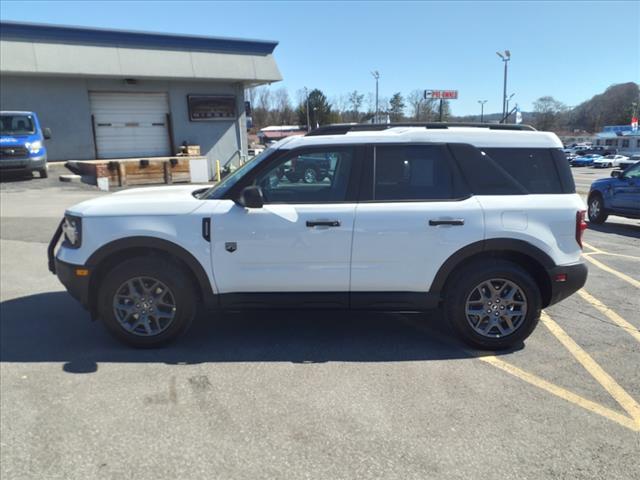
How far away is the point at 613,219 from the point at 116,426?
13080mm

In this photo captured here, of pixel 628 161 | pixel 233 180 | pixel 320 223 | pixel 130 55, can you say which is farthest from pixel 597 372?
pixel 628 161

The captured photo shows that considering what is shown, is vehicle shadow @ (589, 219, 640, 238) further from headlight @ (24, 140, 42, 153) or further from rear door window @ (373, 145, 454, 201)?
headlight @ (24, 140, 42, 153)

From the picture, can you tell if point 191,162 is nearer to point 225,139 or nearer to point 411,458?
point 225,139

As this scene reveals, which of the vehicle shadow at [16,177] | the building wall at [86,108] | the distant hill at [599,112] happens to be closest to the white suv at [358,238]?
the vehicle shadow at [16,177]

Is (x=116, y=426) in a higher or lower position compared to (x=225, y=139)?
lower

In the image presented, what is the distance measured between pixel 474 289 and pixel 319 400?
162 centimetres

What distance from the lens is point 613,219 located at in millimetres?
12172

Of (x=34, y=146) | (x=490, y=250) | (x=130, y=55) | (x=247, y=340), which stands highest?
(x=130, y=55)

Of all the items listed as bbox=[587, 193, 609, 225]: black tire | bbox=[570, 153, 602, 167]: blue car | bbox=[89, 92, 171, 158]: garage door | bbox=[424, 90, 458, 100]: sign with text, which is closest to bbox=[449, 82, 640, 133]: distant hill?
bbox=[424, 90, 458, 100]: sign with text

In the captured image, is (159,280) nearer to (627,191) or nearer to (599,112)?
(627,191)

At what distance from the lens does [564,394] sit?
3281 mm

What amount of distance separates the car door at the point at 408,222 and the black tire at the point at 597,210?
894 cm

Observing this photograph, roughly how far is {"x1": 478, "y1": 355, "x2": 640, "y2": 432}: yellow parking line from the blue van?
54.4 feet

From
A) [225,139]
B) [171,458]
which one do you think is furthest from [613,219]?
[225,139]
